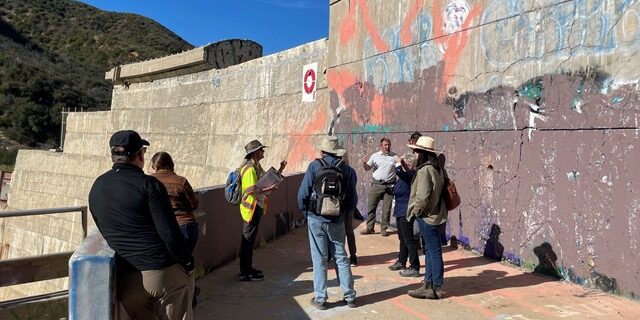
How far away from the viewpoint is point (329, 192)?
489cm

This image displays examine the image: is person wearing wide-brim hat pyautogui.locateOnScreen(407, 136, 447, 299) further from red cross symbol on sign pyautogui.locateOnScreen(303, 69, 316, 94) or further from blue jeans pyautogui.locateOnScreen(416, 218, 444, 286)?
red cross symbol on sign pyautogui.locateOnScreen(303, 69, 316, 94)

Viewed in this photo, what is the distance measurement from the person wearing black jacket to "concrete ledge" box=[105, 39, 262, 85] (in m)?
14.8

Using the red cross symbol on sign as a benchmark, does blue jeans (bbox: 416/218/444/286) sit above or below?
below

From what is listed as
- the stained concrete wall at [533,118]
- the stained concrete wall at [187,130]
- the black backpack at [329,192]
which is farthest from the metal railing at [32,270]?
the stained concrete wall at [187,130]

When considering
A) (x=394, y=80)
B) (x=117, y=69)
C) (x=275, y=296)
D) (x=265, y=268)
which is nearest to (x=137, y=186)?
(x=275, y=296)

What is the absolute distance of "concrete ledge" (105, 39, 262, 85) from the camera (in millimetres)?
17656

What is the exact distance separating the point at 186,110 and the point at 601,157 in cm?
1465

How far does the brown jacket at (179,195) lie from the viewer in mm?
4457

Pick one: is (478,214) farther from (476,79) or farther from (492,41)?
(492,41)

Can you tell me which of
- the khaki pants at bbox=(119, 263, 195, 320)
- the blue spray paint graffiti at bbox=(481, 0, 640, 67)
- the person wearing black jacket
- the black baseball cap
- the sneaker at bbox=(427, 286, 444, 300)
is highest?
the blue spray paint graffiti at bbox=(481, 0, 640, 67)

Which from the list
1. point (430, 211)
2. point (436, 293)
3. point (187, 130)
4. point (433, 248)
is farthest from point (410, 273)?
point (187, 130)

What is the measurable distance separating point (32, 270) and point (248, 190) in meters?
2.65

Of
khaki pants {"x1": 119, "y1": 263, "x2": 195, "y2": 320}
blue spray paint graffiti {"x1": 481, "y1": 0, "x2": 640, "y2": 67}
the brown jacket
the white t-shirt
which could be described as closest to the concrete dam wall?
blue spray paint graffiti {"x1": 481, "y1": 0, "x2": 640, "y2": 67}

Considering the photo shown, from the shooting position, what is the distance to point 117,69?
22609mm
